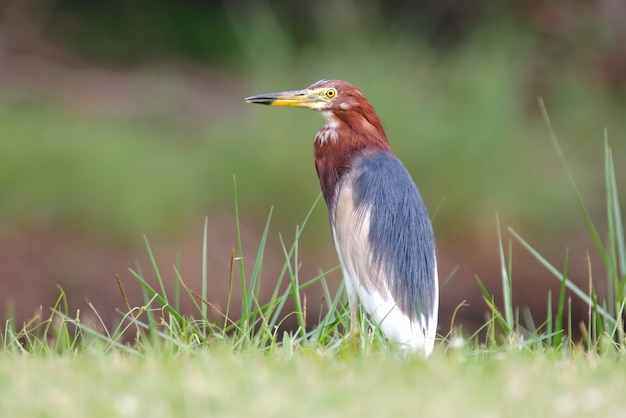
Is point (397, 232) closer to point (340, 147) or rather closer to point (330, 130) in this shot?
point (340, 147)

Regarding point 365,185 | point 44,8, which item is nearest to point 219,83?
point 44,8

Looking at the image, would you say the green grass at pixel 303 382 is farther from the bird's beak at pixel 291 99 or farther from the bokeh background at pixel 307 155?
the bokeh background at pixel 307 155

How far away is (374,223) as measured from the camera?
5.06 m

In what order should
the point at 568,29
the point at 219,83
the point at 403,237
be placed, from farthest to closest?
the point at 219,83 → the point at 568,29 → the point at 403,237

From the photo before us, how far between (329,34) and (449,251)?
2.73 m

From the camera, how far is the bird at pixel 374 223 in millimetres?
4926

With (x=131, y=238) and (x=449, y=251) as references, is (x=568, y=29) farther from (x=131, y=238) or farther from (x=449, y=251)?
(x=131, y=238)

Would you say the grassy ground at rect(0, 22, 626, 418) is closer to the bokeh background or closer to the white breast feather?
the bokeh background

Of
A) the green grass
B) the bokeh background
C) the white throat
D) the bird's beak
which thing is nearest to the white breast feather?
the white throat

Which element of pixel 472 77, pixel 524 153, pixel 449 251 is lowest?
pixel 449 251

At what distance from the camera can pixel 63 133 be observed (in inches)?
482

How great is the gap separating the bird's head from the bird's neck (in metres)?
0.01

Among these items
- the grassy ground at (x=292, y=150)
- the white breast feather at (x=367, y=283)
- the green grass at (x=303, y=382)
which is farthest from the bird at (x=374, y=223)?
the grassy ground at (x=292, y=150)

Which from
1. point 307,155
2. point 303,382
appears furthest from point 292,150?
point 303,382
